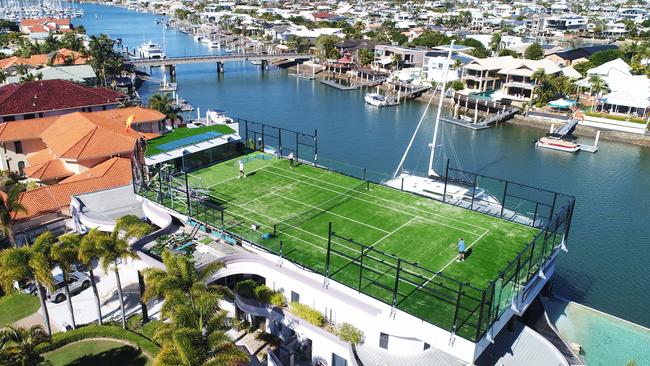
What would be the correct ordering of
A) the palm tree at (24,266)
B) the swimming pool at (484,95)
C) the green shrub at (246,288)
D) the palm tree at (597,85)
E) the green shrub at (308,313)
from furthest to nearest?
the swimming pool at (484,95) < the palm tree at (597,85) < the green shrub at (246,288) < the green shrub at (308,313) < the palm tree at (24,266)

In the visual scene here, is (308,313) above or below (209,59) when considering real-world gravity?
below

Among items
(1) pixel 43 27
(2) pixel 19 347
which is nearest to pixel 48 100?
(2) pixel 19 347

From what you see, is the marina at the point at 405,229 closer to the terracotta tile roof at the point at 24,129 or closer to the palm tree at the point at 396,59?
the terracotta tile roof at the point at 24,129

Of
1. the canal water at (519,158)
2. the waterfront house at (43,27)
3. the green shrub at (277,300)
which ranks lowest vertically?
the canal water at (519,158)

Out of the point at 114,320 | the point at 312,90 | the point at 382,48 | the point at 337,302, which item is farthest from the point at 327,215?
the point at 382,48

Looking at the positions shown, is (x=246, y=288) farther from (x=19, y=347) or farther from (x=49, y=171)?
(x=49, y=171)

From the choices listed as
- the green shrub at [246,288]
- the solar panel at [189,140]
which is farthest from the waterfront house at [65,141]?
the green shrub at [246,288]

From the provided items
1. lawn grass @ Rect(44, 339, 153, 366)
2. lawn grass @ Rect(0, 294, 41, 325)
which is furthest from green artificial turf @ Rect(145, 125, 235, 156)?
lawn grass @ Rect(44, 339, 153, 366)
